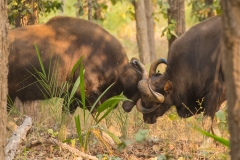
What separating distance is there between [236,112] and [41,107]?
288 inches

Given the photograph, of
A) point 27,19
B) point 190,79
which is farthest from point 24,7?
point 190,79

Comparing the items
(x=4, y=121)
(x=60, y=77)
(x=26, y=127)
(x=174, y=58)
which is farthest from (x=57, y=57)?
(x=4, y=121)

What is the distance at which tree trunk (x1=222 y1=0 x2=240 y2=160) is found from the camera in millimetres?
→ 3240

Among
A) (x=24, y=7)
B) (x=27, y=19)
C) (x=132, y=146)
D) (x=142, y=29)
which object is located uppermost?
(x=24, y=7)

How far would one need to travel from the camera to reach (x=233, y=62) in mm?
3285

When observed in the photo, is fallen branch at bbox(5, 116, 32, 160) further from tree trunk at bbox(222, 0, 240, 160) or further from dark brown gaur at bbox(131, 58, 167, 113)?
dark brown gaur at bbox(131, 58, 167, 113)

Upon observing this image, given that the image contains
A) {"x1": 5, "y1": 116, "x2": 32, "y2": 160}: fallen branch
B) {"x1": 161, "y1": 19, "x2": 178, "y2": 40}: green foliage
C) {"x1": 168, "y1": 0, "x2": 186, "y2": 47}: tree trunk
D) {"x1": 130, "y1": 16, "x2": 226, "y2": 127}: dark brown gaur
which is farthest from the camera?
{"x1": 168, "y1": 0, "x2": 186, "y2": 47}: tree trunk

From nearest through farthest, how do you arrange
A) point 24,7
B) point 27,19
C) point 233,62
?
point 233,62 → point 24,7 → point 27,19

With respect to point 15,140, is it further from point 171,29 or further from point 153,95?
point 171,29

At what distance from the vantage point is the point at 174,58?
932cm

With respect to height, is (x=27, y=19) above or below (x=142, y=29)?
above

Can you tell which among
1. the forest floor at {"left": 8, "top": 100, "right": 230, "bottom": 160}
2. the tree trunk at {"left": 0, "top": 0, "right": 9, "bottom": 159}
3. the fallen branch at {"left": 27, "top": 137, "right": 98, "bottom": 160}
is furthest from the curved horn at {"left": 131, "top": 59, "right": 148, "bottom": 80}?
the tree trunk at {"left": 0, "top": 0, "right": 9, "bottom": 159}

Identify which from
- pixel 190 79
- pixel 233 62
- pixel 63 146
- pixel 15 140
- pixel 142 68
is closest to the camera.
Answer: pixel 233 62

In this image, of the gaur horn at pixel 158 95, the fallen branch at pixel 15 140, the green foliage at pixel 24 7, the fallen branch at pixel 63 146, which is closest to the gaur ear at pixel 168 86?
the gaur horn at pixel 158 95
